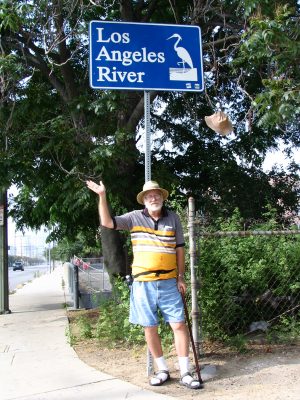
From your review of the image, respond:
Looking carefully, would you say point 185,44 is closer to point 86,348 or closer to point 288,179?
point 86,348

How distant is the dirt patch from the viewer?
4.47 metres

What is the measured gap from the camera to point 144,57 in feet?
17.0

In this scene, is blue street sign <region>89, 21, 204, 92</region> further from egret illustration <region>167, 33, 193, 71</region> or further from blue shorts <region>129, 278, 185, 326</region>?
blue shorts <region>129, 278, 185, 326</region>

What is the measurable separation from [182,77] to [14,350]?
13.7 feet

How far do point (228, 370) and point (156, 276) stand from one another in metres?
1.28

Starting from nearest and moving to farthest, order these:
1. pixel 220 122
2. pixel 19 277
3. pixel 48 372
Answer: pixel 48 372 < pixel 220 122 < pixel 19 277

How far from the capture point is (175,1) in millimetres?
9758

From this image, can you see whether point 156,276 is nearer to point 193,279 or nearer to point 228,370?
point 193,279

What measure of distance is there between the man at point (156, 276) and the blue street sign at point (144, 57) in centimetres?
110

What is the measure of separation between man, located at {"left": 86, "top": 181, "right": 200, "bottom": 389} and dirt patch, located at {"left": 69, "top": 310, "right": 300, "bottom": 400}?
0.77ft

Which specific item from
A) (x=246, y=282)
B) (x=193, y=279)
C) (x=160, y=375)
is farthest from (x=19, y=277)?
(x=160, y=375)

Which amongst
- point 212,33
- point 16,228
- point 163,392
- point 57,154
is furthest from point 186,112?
point 163,392

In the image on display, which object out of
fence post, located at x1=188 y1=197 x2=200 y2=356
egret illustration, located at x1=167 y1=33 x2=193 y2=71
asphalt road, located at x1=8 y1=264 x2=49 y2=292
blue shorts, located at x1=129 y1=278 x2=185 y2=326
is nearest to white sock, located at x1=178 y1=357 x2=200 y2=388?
blue shorts, located at x1=129 y1=278 x2=185 y2=326

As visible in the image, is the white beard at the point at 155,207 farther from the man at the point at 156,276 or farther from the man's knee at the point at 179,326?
the man's knee at the point at 179,326
